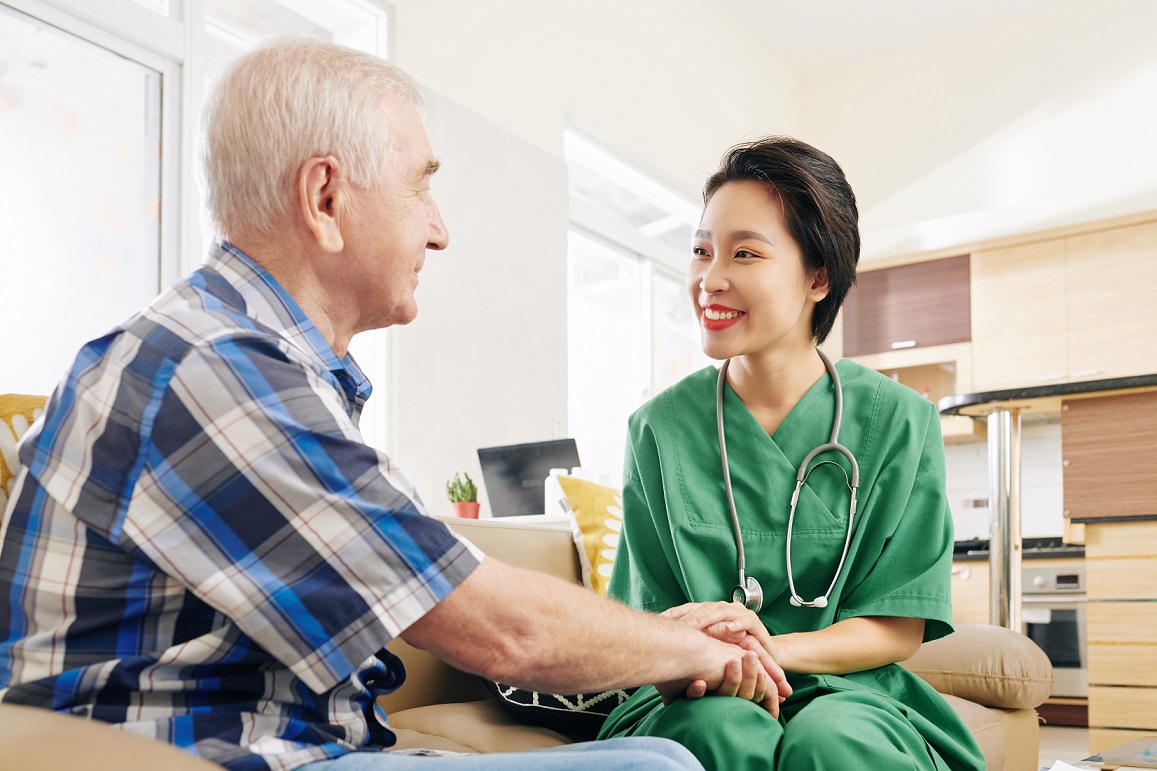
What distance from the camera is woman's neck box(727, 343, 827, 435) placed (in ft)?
5.32

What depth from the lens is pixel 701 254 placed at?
165 cm

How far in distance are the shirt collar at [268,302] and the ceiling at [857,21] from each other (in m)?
5.74

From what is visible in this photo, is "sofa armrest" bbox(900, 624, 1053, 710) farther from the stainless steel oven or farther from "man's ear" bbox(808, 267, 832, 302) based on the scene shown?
the stainless steel oven

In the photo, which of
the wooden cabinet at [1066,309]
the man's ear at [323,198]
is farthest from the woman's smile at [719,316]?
the wooden cabinet at [1066,309]

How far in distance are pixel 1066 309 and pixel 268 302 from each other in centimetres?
579

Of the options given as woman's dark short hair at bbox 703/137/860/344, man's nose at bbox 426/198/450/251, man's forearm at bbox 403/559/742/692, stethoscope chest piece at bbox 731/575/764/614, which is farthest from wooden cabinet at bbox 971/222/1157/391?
man's forearm at bbox 403/559/742/692

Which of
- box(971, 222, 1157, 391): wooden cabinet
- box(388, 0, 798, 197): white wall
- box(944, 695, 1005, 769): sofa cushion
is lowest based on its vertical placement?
box(944, 695, 1005, 769): sofa cushion

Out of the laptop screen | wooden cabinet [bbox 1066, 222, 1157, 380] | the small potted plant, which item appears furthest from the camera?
wooden cabinet [bbox 1066, 222, 1157, 380]

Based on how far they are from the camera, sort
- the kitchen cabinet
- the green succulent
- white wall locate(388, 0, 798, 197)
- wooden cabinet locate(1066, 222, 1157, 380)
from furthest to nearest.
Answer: the kitchen cabinet, wooden cabinet locate(1066, 222, 1157, 380), white wall locate(388, 0, 798, 197), the green succulent

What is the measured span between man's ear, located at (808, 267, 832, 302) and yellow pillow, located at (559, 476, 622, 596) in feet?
2.16

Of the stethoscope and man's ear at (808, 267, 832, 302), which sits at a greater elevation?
man's ear at (808, 267, 832, 302)

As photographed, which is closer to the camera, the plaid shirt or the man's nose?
the plaid shirt

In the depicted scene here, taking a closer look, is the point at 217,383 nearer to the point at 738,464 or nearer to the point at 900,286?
the point at 738,464

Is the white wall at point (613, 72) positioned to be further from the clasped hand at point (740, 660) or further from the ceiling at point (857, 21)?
the clasped hand at point (740, 660)
